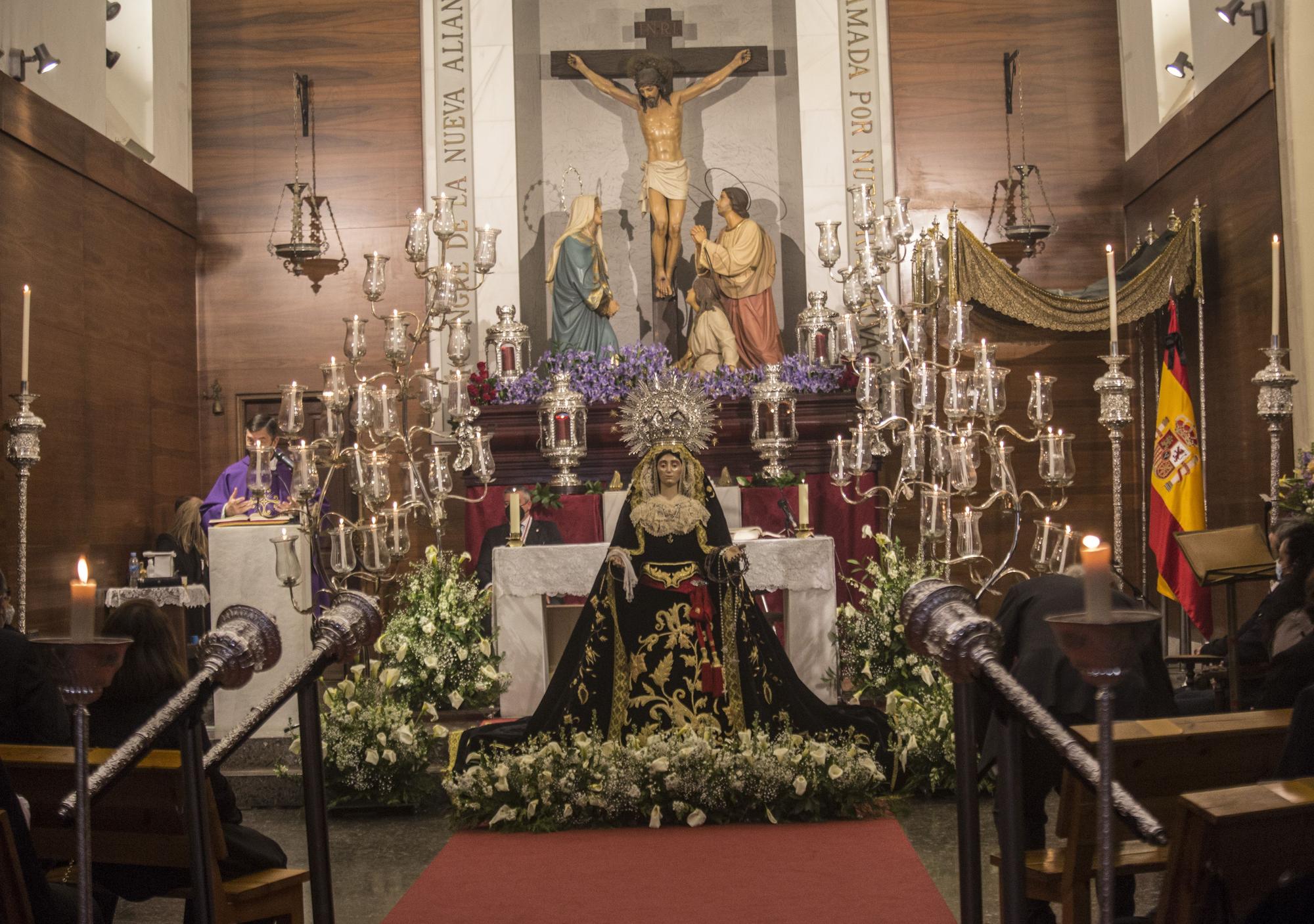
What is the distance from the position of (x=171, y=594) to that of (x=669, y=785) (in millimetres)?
4879

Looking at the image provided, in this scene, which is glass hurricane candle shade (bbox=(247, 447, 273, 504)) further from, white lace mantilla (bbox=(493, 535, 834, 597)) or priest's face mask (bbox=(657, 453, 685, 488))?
priest's face mask (bbox=(657, 453, 685, 488))

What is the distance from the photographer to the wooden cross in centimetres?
1361

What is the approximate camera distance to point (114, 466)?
451 inches

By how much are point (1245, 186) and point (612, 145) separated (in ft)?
19.7

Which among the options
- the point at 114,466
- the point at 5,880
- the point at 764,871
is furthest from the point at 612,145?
the point at 5,880

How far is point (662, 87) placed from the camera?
13398 mm

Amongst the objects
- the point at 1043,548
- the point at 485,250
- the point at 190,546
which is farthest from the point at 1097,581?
the point at 190,546

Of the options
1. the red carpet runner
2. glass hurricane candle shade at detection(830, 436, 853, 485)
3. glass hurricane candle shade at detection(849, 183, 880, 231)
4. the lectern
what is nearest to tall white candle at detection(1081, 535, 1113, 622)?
the red carpet runner

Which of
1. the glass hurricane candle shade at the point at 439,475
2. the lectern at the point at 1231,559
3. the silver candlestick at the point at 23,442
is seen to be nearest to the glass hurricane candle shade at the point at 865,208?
the glass hurricane candle shade at the point at 439,475

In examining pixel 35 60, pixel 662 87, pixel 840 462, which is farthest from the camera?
pixel 662 87

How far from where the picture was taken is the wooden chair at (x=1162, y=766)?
371 cm

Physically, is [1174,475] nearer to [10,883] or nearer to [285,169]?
[285,169]

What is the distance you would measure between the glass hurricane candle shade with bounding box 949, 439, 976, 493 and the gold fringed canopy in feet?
11.7

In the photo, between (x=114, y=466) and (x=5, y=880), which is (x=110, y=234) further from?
(x=5, y=880)
